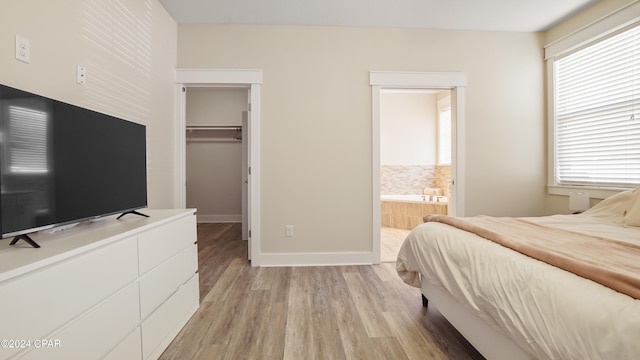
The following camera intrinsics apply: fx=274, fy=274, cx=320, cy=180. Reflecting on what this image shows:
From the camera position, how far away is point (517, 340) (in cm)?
104

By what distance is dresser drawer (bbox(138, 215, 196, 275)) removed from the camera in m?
1.43

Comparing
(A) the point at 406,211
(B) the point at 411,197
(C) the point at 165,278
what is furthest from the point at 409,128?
(C) the point at 165,278

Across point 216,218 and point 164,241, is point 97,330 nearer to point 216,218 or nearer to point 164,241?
point 164,241

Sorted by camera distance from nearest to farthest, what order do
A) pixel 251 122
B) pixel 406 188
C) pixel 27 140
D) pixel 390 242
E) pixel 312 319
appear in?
pixel 27 140 → pixel 312 319 → pixel 251 122 → pixel 390 242 → pixel 406 188

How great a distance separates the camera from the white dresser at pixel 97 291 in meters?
0.82

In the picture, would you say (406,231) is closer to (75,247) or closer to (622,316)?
(622,316)

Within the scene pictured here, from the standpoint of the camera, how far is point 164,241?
1628 millimetres

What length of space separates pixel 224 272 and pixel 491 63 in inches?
149

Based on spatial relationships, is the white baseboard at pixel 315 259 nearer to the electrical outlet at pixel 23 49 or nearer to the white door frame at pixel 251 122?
the white door frame at pixel 251 122

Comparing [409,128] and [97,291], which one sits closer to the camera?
[97,291]

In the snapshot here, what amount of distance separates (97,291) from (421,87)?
3.27 metres

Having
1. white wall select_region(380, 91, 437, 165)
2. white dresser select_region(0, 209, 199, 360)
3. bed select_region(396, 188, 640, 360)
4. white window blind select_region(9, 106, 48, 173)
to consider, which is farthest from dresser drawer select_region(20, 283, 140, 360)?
white wall select_region(380, 91, 437, 165)

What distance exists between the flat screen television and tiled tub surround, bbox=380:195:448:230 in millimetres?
4131

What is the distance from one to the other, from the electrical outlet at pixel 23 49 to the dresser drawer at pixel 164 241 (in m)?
1.04
